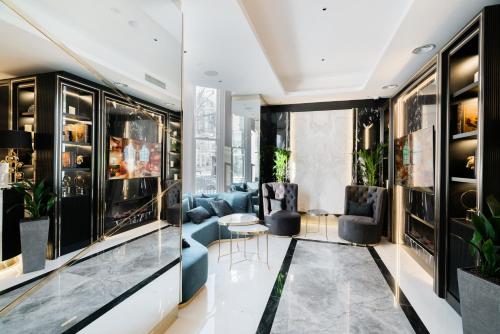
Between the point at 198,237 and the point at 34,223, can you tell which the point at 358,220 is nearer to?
the point at 198,237

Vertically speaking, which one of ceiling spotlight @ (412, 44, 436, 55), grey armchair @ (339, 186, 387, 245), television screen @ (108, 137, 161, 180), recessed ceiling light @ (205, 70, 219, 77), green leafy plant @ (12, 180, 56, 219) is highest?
recessed ceiling light @ (205, 70, 219, 77)

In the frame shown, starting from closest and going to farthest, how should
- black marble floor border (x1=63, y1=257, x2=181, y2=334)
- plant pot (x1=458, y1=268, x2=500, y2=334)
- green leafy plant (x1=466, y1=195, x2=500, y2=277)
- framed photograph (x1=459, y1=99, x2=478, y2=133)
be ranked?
black marble floor border (x1=63, y1=257, x2=181, y2=334) → plant pot (x1=458, y1=268, x2=500, y2=334) → green leafy plant (x1=466, y1=195, x2=500, y2=277) → framed photograph (x1=459, y1=99, x2=478, y2=133)

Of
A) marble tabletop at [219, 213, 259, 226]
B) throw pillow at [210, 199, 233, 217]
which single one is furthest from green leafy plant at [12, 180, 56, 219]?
throw pillow at [210, 199, 233, 217]

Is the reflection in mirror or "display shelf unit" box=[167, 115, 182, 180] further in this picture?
"display shelf unit" box=[167, 115, 182, 180]

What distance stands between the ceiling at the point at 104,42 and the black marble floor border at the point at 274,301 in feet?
7.18

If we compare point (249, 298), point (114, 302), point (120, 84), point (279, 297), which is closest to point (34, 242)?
point (114, 302)

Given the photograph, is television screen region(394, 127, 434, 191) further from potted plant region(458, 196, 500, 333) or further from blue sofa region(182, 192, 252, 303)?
blue sofa region(182, 192, 252, 303)

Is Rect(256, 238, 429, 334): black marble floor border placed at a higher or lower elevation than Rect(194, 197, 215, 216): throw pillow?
lower

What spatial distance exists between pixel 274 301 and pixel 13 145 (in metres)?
2.52

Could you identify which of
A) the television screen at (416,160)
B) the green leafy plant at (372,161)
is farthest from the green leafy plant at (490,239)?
the green leafy plant at (372,161)

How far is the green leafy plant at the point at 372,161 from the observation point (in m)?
5.05

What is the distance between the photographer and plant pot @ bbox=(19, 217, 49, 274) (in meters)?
0.91

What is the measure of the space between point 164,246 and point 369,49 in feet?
12.9

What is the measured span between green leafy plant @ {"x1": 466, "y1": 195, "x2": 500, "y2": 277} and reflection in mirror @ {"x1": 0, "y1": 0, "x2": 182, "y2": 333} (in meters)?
2.56
